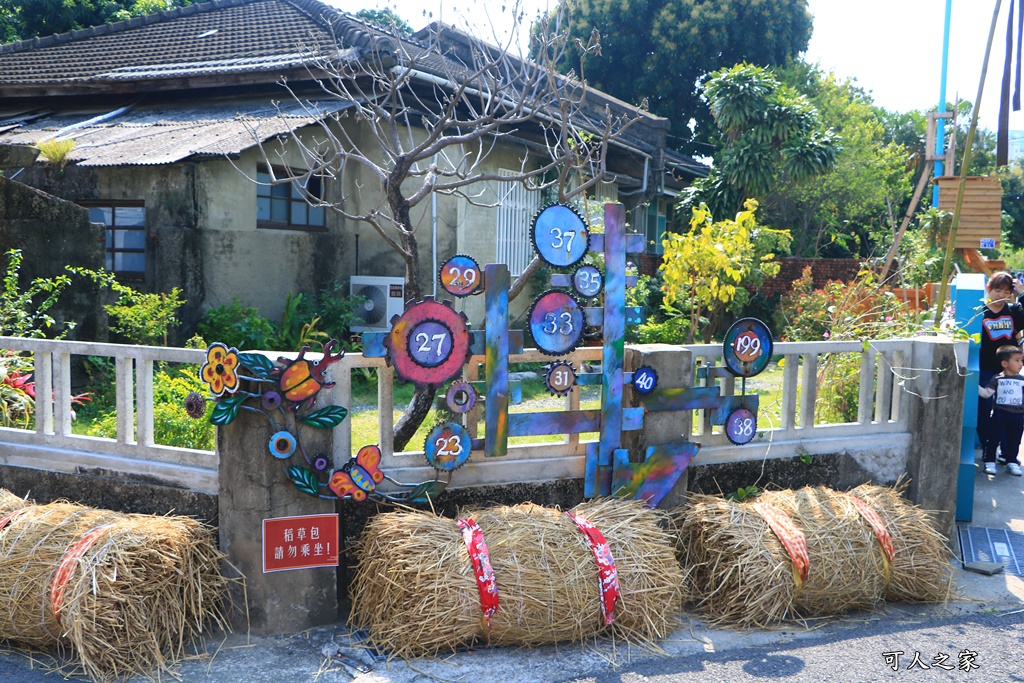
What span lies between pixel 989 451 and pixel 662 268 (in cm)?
374

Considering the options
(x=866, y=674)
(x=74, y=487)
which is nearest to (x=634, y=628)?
(x=866, y=674)

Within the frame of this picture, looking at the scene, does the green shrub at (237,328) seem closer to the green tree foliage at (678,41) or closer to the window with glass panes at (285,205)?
the window with glass panes at (285,205)

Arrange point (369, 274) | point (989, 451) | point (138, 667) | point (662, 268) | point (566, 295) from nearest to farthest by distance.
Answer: point (138, 667), point (566, 295), point (989, 451), point (662, 268), point (369, 274)

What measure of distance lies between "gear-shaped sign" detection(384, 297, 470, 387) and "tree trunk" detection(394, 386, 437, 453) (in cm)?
97

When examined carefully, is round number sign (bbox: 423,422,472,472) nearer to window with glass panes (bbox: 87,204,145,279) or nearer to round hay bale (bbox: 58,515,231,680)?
round hay bale (bbox: 58,515,231,680)

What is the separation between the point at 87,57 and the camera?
14.6 meters

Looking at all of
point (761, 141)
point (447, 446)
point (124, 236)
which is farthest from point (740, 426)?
point (761, 141)

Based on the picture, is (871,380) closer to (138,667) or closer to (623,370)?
(623,370)

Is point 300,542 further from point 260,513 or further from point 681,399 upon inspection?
point 681,399

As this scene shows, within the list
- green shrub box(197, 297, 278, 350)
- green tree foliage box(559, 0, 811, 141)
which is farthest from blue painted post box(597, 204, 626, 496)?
green tree foliage box(559, 0, 811, 141)

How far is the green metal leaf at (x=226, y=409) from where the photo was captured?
4305 millimetres

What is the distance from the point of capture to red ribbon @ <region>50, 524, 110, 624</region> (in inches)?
159

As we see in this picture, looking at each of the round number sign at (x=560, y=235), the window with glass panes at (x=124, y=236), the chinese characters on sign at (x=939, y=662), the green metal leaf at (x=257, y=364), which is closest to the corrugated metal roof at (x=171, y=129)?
the window with glass panes at (x=124, y=236)

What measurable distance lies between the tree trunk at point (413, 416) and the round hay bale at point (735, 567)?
1.81m
